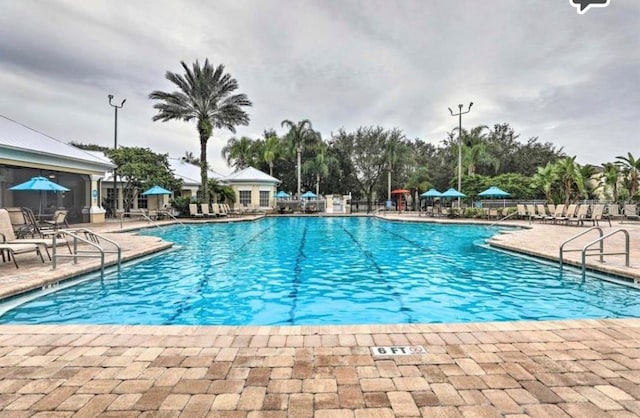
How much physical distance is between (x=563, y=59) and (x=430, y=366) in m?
18.0

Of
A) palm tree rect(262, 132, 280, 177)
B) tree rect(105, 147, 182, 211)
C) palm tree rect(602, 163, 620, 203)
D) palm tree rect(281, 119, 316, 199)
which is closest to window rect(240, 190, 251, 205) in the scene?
palm tree rect(281, 119, 316, 199)

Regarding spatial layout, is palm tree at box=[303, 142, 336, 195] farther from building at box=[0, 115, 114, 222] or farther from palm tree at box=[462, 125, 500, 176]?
building at box=[0, 115, 114, 222]

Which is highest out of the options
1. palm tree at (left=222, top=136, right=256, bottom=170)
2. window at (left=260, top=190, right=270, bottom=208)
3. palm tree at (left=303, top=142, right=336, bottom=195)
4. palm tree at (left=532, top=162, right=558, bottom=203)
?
palm tree at (left=222, top=136, right=256, bottom=170)

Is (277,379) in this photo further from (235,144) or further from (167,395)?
(235,144)

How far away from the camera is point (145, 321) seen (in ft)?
16.0

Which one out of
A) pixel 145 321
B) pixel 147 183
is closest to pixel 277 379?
pixel 145 321

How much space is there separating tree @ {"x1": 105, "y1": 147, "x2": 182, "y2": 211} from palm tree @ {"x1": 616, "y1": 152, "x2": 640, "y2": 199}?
33235 millimetres

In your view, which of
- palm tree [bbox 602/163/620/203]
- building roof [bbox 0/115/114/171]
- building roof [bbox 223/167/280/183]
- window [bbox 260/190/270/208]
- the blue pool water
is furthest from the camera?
window [bbox 260/190/270/208]

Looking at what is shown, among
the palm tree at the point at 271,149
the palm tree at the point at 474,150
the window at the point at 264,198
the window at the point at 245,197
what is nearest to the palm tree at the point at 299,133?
the palm tree at the point at 271,149

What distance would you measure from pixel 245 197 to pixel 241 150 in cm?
944

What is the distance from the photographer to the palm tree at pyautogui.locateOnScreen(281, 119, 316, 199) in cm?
3356

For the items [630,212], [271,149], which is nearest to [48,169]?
[271,149]

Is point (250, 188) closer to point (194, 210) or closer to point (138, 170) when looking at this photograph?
point (194, 210)

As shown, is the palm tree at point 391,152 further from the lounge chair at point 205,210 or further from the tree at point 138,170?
the tree at point 138,170
